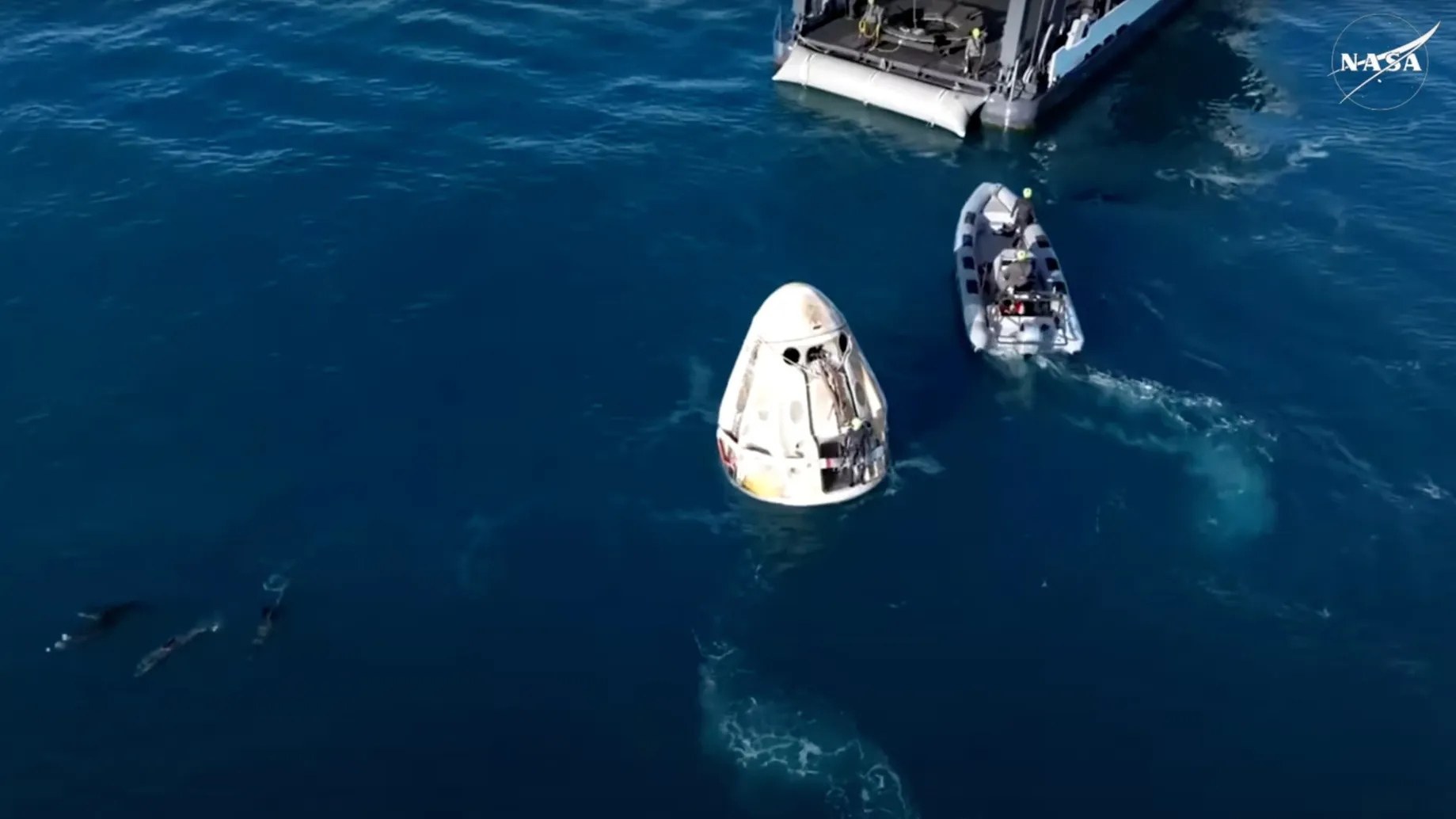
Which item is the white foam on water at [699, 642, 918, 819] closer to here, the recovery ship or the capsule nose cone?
the capsule nose cone

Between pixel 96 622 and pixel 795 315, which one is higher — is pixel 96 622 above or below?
below

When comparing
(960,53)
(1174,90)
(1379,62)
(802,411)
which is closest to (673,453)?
(802,411)

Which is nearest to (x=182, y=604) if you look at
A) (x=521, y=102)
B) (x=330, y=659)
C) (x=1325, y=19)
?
(x=330, y=659)

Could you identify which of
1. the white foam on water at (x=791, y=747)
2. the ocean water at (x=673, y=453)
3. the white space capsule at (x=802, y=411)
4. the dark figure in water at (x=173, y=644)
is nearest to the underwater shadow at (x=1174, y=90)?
the ocean water at (x=673, y=453)

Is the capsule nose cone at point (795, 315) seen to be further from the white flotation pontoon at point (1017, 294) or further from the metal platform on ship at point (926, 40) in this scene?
the metal platform on ship at point (926, 40)

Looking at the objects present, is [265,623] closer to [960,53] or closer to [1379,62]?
[960,53]

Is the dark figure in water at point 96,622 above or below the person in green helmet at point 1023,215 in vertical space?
below

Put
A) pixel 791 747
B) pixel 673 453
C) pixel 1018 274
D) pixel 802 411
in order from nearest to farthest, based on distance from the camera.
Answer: pixel 791 747 < pixel 802 411 < pixel 673 453 < pixel 1018 274
